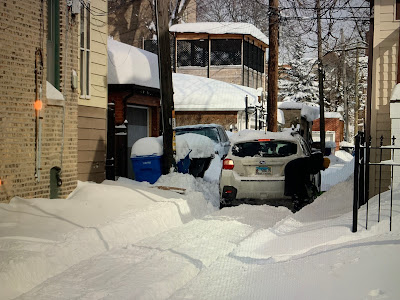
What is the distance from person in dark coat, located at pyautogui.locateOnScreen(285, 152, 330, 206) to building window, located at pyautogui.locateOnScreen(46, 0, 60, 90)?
16.6 feet

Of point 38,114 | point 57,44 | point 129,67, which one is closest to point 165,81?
point 129,67

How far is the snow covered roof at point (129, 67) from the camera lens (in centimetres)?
1891

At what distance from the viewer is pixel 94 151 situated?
50.1 feet

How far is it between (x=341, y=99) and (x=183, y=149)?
55.5 m

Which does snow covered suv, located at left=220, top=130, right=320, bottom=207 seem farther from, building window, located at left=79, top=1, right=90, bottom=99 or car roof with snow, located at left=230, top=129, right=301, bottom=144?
building window, located at left=79, top=1, right=90, bottom=99

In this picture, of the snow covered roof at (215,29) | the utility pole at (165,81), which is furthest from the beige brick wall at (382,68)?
the snow covered roof at (215,29)

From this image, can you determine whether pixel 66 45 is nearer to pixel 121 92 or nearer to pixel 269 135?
pixel 269 135

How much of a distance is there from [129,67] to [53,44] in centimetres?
701

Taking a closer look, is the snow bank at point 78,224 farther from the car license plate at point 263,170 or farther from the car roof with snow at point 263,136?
the car roof with snow at point 263,136

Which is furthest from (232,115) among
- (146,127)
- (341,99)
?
(341,99)

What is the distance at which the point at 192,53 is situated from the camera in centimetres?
3931

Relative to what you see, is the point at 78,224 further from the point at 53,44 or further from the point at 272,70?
the point at 272,70

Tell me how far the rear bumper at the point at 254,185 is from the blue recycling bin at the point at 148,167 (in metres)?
4.25

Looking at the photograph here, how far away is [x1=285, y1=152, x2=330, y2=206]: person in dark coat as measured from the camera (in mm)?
11781
